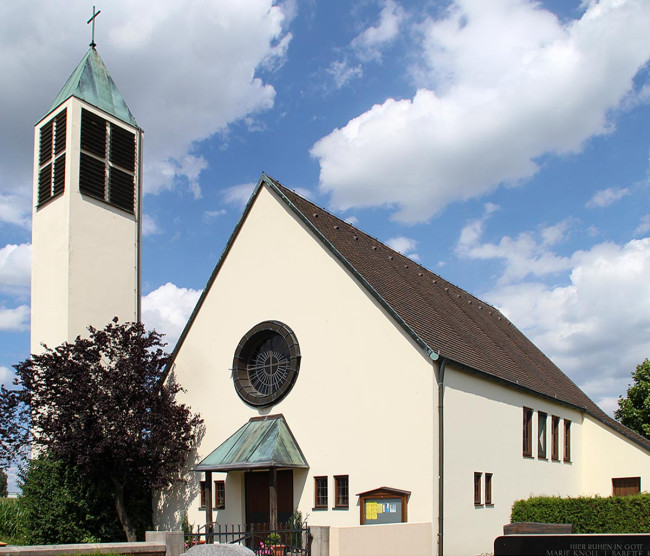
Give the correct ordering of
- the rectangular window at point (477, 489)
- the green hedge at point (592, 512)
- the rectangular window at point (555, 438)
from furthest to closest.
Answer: the rectangular window at point (555, 438), the green hedge at point (592, 512), the rectangular window at point (477, 489)

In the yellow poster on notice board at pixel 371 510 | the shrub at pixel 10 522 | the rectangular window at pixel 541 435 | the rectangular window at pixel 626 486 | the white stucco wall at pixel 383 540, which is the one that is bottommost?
the shrub at pixel 10 522

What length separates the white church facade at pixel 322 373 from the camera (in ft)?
64.4

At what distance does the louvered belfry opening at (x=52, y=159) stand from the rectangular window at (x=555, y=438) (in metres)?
20.5

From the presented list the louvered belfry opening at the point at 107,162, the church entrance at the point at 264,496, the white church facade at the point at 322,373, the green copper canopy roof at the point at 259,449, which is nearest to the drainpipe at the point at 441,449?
the white church facade at the point at 322,373

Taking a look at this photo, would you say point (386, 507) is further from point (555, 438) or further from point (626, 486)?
point (626, 486)

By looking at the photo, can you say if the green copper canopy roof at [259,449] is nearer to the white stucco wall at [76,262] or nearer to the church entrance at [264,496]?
the church entrance at [264,496]

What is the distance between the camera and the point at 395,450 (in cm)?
1962

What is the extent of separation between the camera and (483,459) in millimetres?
21719

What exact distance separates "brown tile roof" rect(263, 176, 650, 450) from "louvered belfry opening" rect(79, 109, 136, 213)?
793cm

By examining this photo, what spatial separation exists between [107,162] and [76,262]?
4654 mm

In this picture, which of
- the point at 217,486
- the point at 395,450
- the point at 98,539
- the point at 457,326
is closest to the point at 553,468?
the point at 457,326

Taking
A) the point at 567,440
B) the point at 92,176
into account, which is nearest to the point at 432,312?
the point at 567,440

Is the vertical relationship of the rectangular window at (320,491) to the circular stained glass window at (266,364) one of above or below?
below

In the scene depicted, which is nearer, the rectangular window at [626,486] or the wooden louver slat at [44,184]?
the wooden louver slat at [44,184]
